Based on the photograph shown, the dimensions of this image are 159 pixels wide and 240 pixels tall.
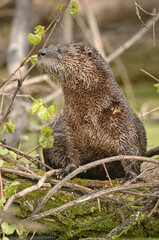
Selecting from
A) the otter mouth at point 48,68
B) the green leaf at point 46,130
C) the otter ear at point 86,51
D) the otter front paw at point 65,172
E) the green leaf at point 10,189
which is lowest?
the otter front paw at point 65,172

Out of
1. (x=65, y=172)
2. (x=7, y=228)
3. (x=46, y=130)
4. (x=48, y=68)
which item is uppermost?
(x=48, y=68)

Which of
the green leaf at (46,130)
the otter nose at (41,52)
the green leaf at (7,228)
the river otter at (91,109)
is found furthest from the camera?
the river otter at (91,109)

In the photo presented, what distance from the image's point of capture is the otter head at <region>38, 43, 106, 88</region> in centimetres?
329

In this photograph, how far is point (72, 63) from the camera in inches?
132

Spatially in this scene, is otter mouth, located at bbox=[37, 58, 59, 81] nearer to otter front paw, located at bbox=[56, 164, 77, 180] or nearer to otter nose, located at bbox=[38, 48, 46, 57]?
otter nose, located at bbox=[38, 48, 46, 57]

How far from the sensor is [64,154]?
12.0 ft

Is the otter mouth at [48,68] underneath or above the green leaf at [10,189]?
above

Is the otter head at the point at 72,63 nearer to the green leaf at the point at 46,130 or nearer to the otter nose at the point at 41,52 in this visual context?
the otter nose at the point at 41,52

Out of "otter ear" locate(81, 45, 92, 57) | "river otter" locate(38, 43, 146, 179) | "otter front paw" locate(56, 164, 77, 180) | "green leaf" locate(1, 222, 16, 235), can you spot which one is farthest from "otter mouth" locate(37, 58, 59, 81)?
"green leaf" locate(1, 222, 16, 235)

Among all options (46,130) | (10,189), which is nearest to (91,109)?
(46,130)

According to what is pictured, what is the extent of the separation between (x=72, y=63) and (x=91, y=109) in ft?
1.13

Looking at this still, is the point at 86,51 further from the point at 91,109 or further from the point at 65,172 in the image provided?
the point at 65,172

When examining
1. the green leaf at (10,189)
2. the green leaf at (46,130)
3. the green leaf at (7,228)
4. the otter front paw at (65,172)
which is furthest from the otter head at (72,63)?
the green leaf at (7,228)

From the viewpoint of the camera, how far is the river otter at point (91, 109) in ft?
10.9
